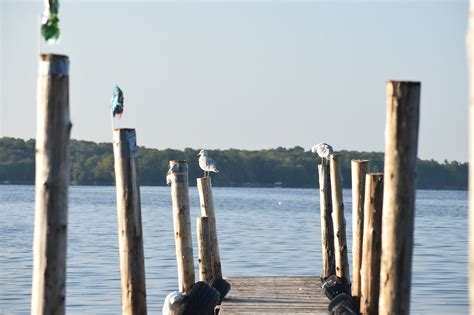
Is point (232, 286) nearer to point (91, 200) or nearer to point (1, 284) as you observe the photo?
point (1, 284)

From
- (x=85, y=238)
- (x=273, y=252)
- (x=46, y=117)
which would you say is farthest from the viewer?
(x=85, y=238)

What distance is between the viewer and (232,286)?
1561 cm

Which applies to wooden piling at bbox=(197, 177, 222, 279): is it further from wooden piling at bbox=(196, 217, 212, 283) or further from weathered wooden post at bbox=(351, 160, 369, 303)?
weathered wooden post at bbox=(351, 160, 369, 303)

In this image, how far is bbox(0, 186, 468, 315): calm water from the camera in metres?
19.8

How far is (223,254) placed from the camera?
89.9 ft

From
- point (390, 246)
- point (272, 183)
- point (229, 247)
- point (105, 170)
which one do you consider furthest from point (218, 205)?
point (390, 246)

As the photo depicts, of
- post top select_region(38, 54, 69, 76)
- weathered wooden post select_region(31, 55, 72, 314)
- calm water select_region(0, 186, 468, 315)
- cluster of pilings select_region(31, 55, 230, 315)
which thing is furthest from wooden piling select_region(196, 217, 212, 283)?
post top select_region(38, 54, 69, 76)

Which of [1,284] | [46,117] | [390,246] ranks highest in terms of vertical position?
[46,117]

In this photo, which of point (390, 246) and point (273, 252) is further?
point (273, 252)

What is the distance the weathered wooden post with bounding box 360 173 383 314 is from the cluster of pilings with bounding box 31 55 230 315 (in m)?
1.97

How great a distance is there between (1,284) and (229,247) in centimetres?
872

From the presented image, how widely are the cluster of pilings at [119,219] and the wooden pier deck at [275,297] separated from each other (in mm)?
375

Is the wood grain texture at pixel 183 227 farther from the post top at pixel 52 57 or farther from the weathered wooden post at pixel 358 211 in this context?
the post top at pixel 52 57

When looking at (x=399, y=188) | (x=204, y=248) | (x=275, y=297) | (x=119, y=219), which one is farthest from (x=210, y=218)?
(x=399, y=188)
